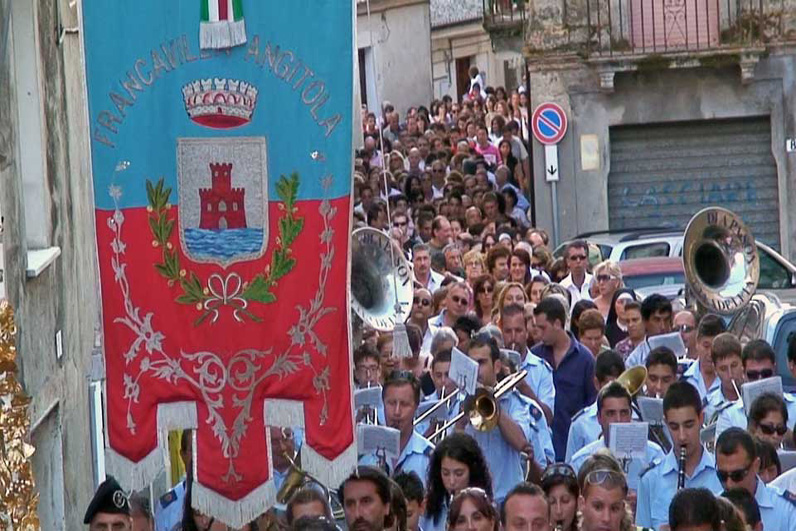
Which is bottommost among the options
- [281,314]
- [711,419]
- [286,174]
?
[711,419]

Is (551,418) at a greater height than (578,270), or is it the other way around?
(578,270)

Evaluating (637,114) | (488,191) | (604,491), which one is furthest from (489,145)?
(604,491)

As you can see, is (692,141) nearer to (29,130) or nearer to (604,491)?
(29,130)

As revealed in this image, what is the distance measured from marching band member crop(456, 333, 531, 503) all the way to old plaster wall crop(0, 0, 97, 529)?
A: 227cm

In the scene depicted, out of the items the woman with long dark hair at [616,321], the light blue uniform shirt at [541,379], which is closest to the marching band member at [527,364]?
the light blue uniform shirt at [541,379]

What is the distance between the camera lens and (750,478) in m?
10.3

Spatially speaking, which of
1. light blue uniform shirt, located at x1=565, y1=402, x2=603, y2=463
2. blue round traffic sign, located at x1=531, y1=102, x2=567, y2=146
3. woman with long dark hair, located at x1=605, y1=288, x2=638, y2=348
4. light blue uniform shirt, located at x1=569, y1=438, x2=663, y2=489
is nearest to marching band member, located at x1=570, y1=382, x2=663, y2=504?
light blue uniform shirt, located at x1=569, y1=438, x2=663, y2=489

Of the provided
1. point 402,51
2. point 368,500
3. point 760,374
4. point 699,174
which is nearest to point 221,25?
point 368,500

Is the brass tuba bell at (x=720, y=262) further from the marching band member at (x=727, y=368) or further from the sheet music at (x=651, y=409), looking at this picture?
the sheet music at (x=651, y=409)

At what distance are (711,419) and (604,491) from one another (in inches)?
126

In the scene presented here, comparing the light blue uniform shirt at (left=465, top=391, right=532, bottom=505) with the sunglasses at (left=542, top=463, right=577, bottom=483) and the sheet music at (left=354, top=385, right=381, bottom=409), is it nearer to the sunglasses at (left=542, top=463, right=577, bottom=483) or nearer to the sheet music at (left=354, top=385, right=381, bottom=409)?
the sheet music at (left=354, top=385, right=381, bottom=409)

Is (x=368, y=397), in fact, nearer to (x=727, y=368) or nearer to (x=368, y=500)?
(x=727, y=368)

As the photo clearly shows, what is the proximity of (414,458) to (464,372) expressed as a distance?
25.4 inches

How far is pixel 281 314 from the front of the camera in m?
9.07
